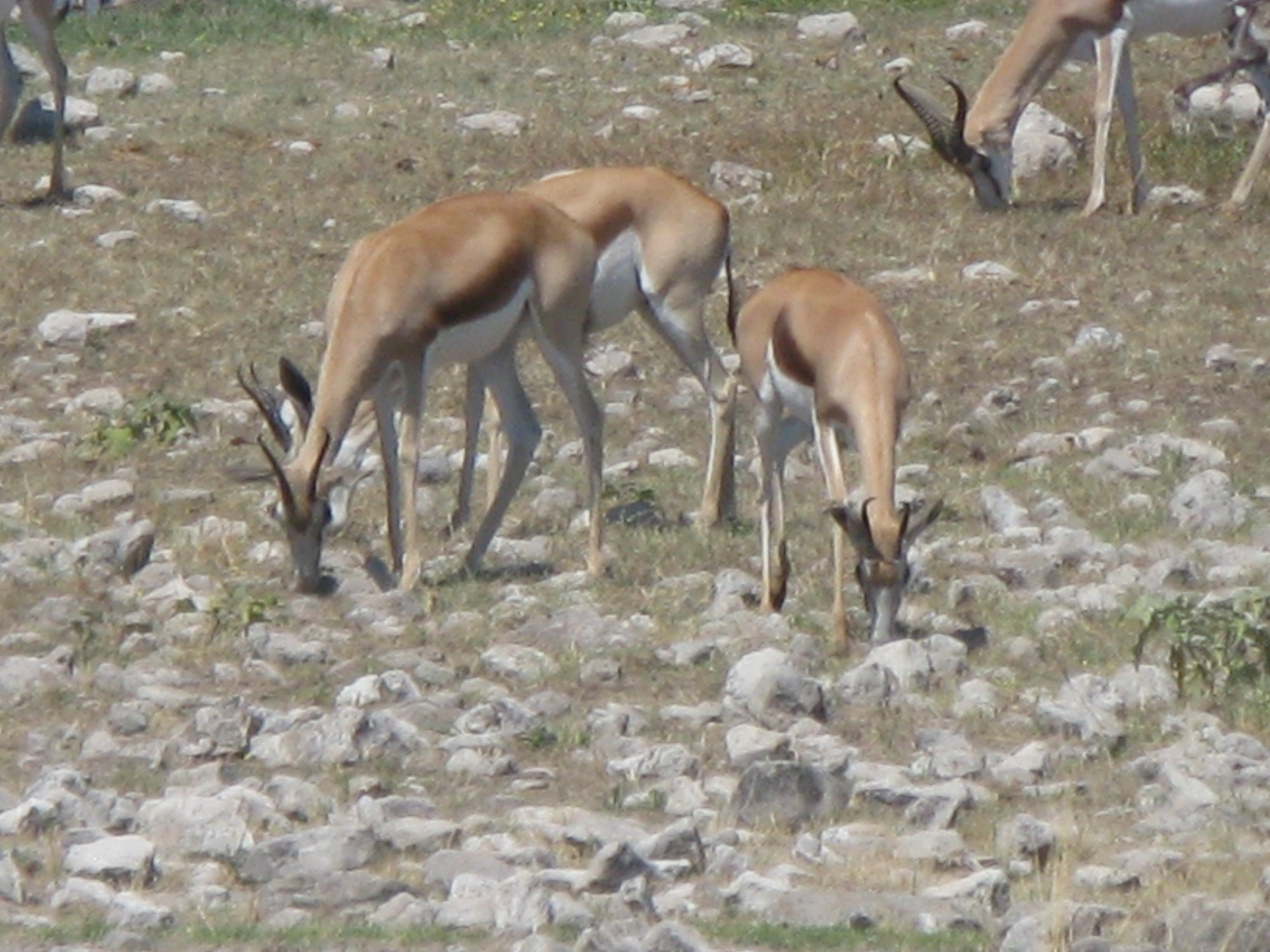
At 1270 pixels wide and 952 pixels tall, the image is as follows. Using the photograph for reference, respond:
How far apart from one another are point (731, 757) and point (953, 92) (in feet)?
35.3

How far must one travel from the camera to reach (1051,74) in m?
16.2

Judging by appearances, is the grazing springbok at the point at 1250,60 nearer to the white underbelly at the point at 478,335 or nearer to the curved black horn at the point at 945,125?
the curved black horn at the point at 945,125

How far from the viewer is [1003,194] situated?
15.4 meters

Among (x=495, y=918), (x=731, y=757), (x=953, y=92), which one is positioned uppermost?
(x=495, y=918)

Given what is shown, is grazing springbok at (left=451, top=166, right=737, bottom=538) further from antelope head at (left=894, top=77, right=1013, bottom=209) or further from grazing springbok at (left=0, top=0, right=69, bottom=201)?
grazing springbok at (left=0, top=0, right=69, bottom=201)

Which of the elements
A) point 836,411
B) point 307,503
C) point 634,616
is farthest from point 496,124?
point 634,616

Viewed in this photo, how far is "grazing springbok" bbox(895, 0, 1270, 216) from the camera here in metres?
15.3

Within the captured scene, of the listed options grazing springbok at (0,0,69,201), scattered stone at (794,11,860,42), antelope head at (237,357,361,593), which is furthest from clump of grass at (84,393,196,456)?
scattered stone at (794,11,860,42)

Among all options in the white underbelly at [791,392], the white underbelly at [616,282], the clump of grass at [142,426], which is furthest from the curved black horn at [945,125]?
the white underbelly at [791,392]

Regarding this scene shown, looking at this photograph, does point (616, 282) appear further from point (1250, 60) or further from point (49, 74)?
point (1250, 60)

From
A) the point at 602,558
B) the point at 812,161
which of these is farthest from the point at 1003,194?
the point at 602,558

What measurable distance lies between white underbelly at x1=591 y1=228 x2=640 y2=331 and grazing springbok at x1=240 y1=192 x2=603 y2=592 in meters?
0.46

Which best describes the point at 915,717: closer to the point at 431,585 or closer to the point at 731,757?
the point at 731,757

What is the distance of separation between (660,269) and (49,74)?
6100 millimetres
